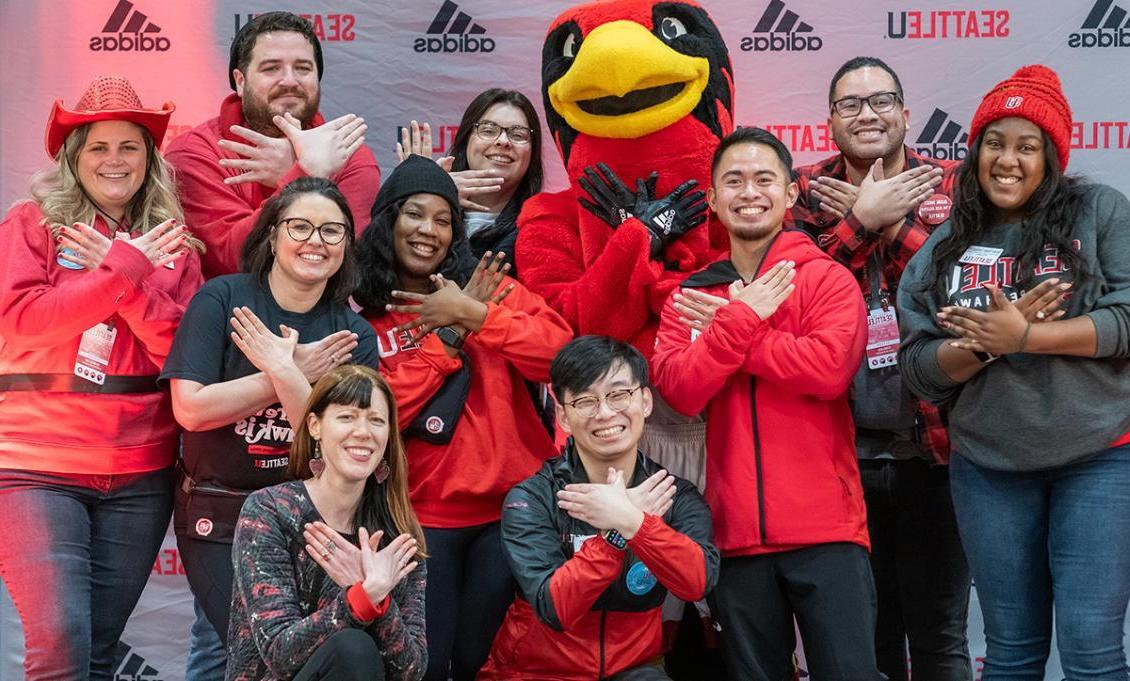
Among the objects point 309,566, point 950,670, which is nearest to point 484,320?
point 309,566

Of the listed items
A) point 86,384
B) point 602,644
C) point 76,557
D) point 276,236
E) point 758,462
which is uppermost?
point 276,236

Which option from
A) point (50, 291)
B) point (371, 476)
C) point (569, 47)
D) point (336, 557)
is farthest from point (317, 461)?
point (569, 47)

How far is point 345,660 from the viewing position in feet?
8.44

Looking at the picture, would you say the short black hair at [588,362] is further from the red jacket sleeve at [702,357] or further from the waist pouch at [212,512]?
the waist pouch at [212,512]

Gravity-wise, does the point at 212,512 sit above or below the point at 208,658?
above

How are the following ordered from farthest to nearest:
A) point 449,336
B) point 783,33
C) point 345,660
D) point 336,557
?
point 783,33 < point 449,336 < point 336,557 < point 345,660

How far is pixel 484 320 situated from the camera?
3.28 m

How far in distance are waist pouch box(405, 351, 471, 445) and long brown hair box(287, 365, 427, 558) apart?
369 mm

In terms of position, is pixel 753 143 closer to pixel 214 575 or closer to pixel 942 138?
pixel 942 138

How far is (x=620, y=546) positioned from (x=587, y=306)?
2.49 ft

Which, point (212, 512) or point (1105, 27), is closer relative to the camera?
point (212, 512)

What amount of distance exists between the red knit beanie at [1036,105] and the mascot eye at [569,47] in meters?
1.12

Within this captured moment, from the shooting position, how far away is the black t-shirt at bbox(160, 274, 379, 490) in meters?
3.01

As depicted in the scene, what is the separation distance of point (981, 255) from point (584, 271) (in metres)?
1.08
